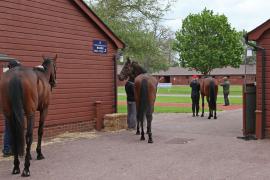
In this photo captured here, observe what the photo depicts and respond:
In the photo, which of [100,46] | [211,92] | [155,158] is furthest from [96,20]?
[211,92]

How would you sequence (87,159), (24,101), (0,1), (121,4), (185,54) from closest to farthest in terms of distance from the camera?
(24,101), (87,159), (0,1), (121,4), (185,54)

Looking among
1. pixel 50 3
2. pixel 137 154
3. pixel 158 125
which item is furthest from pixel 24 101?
pixel 158 125

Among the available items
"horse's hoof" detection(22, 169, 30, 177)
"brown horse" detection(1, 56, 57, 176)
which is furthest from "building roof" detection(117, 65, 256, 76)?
"horse's hoof" detection(22, 169, 30, 177)

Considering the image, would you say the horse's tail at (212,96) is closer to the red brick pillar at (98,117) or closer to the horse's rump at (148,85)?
the red brick pillar at (98,117)

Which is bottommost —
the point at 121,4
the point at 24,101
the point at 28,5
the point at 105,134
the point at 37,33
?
the point at 105,134

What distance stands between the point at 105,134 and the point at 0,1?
17.5 feet

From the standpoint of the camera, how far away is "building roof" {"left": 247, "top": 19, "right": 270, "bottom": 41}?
37.8 ft

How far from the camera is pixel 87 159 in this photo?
925cm

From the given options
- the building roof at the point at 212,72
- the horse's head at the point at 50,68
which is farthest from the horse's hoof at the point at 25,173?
the building roof at the point at 212,72

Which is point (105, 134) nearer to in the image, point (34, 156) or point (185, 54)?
point (34, 156)

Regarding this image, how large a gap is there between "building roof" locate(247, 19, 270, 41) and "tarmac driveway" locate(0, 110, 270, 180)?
2.96m

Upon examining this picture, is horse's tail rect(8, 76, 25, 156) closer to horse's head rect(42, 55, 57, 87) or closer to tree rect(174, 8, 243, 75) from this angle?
horse's head rect(42, 55, 57, 87)

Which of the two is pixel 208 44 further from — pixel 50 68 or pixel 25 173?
pixel 25 173

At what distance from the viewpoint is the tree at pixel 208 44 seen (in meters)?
61.8
